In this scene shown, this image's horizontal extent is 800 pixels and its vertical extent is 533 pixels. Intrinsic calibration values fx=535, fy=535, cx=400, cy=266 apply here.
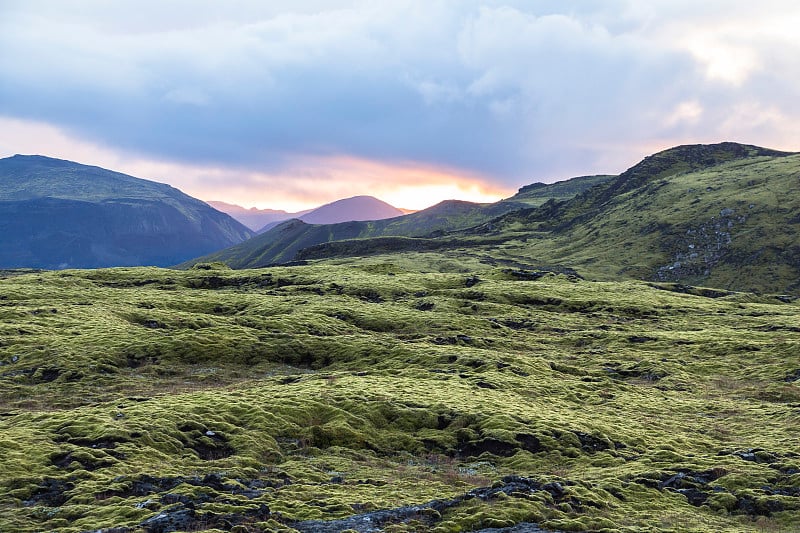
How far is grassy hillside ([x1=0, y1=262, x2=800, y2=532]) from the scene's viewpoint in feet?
93.8

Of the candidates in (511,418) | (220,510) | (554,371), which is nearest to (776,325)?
(554,371)

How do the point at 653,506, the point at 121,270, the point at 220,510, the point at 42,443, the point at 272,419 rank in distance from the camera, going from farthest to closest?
1. the point at 121,270
2. the point at 272,419
3. the point at 42,443
4. the point at 653,506
5. the point at 220,510

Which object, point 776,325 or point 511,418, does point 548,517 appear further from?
point 776,325

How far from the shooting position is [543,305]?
4363 inches

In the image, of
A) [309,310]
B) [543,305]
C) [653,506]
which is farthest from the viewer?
[543,305]

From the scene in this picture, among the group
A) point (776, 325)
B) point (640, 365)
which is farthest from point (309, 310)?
point (776, 325)

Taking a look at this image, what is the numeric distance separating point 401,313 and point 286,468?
195 feet

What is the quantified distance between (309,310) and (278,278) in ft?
139

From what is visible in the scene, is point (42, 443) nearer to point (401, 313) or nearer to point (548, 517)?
point (548, 517)

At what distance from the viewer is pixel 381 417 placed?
151 feet

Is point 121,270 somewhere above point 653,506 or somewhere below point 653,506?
above

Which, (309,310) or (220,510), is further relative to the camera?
(309,310)

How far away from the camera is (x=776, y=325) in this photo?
9131cm

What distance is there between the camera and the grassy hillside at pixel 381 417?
93.8 ft
